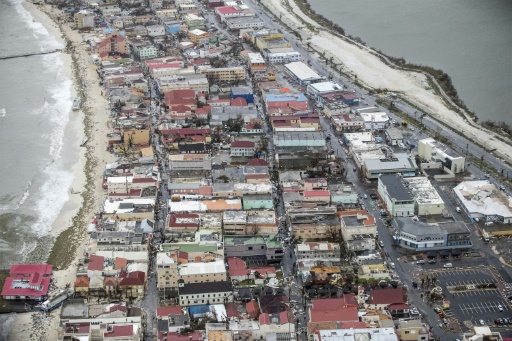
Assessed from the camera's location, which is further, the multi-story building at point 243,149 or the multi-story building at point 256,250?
the multi-story building at point 243,149

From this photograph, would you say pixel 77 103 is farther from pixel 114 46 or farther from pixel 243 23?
pixel 243 23

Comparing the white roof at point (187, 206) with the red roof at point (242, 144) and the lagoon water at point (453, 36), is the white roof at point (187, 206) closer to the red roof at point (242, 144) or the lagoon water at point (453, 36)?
the red roof at point (242, 144)

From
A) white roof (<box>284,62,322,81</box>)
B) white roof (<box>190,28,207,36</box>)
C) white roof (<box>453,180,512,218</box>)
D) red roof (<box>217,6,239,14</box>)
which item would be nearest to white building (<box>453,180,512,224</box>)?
white roof (<box>453,180,512,218</box>)

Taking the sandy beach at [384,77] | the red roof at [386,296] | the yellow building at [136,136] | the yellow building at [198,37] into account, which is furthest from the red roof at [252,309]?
the yellow building at [198,37]

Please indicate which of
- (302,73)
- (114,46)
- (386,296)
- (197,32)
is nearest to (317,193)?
(386,296)

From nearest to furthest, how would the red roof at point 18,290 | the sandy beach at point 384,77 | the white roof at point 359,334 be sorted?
1. the white roof at point 359,334
2. the red roof at point 18,290
3. the sandy beach at point 384,77

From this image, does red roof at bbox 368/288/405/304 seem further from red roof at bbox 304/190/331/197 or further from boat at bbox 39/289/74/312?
boat at bbox 39/289/74/312
